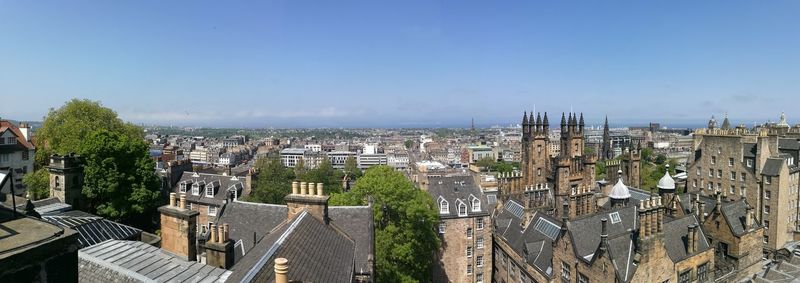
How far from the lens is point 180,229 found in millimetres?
13672

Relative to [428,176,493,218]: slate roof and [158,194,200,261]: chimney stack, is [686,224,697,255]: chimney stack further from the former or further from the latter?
[158,194,200,261]: chimney stack

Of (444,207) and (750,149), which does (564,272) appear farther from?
(750,149)

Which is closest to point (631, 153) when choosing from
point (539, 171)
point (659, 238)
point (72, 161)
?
point (539, 171)

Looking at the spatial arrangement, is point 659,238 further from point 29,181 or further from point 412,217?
point 29,181

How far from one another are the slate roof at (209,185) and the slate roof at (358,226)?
96.1 ft

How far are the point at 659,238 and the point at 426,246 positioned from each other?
15.1 metres

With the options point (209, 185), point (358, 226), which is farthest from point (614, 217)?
point (209, 185)

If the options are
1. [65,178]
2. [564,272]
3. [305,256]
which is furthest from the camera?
[65,178]

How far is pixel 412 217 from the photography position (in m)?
30.5

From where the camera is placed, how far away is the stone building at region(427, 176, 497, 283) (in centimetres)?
3584

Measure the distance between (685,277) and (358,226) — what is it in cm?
1963

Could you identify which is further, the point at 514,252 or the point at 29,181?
the point at 29,181

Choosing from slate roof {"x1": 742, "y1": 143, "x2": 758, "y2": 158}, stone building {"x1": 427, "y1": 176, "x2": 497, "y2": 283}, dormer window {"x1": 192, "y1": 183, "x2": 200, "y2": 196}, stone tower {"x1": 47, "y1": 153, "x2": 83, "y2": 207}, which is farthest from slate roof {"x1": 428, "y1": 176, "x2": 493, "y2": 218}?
stone tower {"x1": 47, "y1": 153, "x2": 83, "y2": 207}

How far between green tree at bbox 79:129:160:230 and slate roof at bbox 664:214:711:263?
38.8 m
